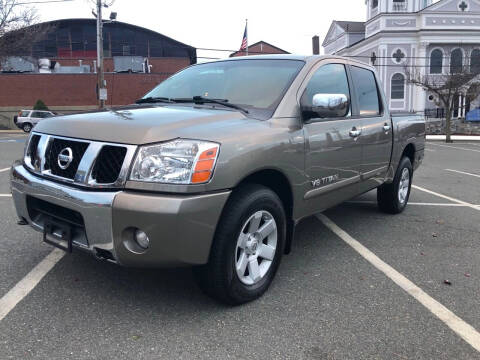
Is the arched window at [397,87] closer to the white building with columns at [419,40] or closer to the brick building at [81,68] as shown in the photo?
the white building with columns at [419,40]

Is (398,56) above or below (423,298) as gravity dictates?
above

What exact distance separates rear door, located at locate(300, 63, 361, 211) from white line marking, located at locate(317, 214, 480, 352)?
56cm

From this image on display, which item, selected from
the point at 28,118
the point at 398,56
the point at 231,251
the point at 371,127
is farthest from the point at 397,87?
the point at 231,251

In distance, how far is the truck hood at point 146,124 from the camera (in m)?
2.70

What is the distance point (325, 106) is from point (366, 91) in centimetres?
175

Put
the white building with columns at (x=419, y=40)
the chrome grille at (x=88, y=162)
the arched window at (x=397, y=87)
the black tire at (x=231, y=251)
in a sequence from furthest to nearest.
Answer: the arched window at (x=397, y=87), the white building with columns at (x=419, y=40), the black tire at (x=231, y=251), the chrome grille at (x=88, y=162)

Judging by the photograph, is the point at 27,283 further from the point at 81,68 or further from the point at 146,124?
the point at 81,68

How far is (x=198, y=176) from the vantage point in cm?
262

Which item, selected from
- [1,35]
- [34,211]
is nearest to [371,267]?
[34,211]

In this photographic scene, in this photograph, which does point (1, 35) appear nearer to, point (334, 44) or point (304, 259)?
point (304, 259)

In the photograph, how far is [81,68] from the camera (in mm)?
39812

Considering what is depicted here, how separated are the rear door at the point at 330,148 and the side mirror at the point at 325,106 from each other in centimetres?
8

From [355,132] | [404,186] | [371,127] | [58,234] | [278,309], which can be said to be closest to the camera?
[58,234]

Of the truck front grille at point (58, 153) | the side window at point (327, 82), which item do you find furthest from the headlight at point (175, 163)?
the side window at point (327, 82)
